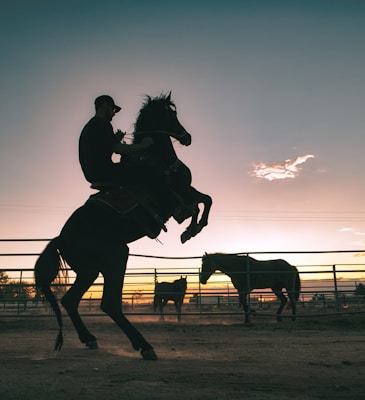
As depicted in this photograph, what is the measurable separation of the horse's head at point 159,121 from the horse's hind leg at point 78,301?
1466 mm

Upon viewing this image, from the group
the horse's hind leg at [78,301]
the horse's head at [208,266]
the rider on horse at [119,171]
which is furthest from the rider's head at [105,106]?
the horse's head at [208,266]

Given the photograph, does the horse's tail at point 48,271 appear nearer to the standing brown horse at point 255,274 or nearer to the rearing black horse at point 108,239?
the rearing black horse at point 108,239

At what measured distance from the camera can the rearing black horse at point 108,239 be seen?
3.52 metres

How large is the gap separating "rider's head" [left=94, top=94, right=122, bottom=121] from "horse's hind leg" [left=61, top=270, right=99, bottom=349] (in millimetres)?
1552

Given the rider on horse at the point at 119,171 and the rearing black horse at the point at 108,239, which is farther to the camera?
the rider on horse at the point at 119,171

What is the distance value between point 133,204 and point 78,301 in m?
1.13

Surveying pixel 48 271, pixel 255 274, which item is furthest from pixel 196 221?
pixel 255 274

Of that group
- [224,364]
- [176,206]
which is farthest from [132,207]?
[224,364]

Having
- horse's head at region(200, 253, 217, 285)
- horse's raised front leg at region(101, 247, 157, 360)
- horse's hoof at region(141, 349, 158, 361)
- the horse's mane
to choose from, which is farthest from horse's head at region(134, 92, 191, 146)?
horse's head at region(200, 253, 217, 285)

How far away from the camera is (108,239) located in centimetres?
355

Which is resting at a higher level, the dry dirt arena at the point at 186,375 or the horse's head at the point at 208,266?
the horse's head at the point at 208,266

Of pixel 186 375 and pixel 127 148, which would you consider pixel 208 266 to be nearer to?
pixel 127 148

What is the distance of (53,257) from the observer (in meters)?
3.77

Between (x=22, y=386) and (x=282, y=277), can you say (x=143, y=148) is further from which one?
(x=282, y=277)
